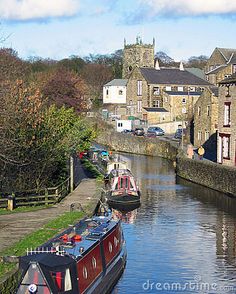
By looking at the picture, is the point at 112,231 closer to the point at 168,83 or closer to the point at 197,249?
the point at 197,249

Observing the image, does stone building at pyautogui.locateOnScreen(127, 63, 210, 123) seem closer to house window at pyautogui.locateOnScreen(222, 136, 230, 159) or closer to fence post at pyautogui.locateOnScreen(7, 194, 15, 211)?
house window at pyautogui.locateOnScreen(222, 136, 230, 159)

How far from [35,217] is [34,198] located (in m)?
2.98

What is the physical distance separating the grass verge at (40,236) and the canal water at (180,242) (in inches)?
109

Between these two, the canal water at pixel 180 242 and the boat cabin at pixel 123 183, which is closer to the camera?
the canal water at pixel 180 242

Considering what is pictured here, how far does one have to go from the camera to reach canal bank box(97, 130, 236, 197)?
39.0m

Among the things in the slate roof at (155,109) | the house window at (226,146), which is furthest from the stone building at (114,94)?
the house window at (226,146)

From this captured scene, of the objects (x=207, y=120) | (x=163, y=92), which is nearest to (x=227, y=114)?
(x=207, y=120)

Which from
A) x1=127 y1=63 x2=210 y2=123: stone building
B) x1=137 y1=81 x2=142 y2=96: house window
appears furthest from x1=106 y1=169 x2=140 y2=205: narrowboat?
x1=137 y1=81 x2=142 y2=96: house window

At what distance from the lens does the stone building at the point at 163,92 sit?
84.0 m

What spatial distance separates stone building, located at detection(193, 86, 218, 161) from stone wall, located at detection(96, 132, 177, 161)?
118 inches

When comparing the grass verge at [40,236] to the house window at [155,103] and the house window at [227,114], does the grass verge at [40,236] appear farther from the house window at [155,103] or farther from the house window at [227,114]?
the house window at [155,103]

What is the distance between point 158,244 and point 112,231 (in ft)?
16.9

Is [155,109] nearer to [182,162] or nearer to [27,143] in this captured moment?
[182,162]

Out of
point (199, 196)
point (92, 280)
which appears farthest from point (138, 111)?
point (92, 280)
